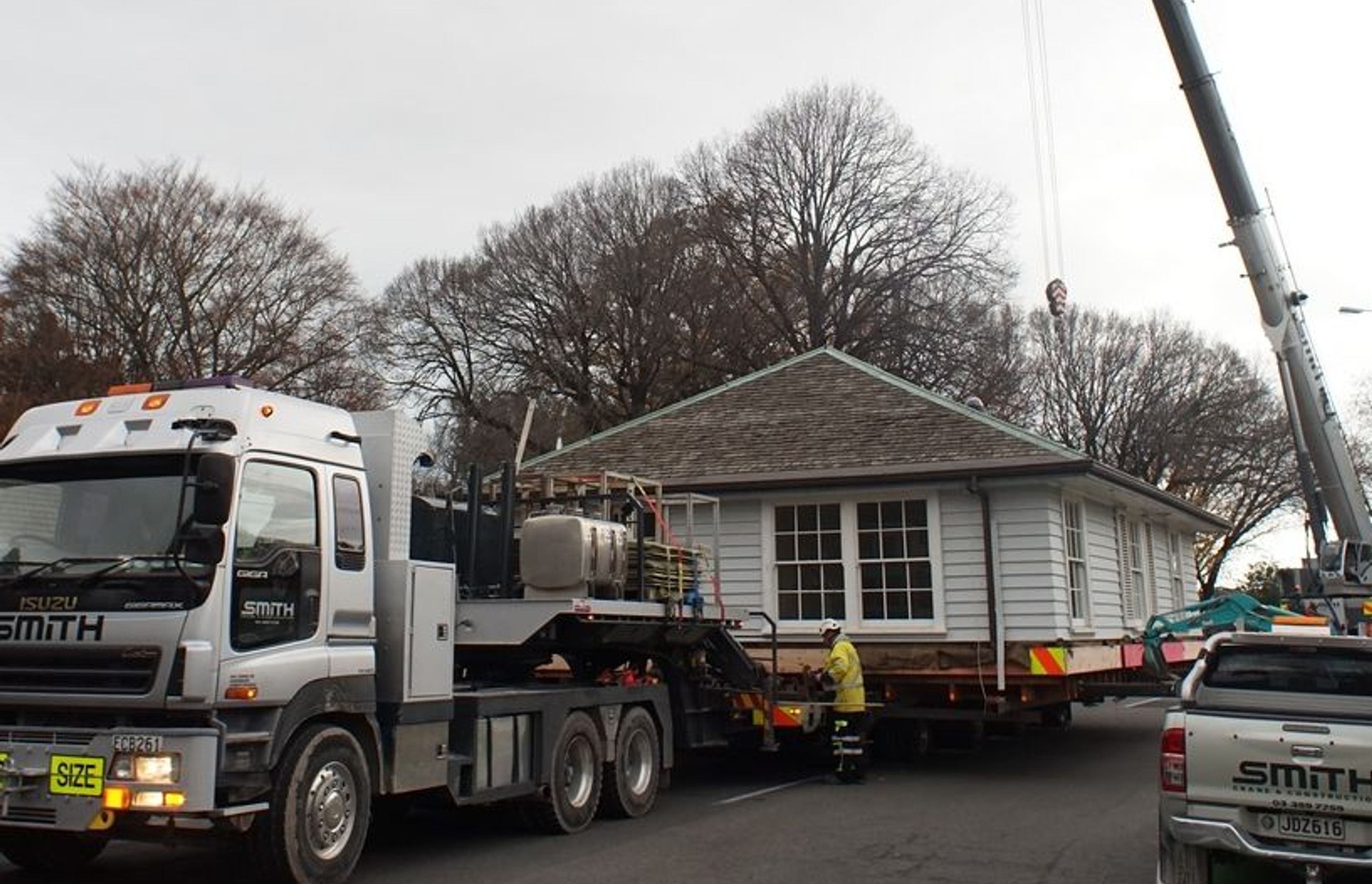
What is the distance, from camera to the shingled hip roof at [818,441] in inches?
593

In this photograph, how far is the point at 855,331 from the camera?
3709 cm

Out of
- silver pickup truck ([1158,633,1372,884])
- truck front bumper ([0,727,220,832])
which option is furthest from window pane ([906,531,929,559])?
truck front bumper ([0,727,220,832])

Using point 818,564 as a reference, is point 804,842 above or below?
below

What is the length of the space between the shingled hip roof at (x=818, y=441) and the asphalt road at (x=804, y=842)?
3836 mm

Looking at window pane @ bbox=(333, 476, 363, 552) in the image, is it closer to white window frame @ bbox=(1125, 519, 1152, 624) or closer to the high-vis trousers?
the high-vis trousers

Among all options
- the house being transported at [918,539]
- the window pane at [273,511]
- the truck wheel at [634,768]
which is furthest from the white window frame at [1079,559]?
the window pane at [273,511]

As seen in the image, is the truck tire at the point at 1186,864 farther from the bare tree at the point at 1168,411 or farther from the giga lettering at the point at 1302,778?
the bare tree at the point at 1168,411

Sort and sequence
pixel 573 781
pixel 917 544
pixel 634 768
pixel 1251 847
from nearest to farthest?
pixel 1251 847, pixel 573 781, pixel 634 768, pixel 917 544

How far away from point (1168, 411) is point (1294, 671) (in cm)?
4266

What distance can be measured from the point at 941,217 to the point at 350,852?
110 feet

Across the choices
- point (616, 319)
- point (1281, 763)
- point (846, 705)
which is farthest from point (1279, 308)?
point (616, 319)

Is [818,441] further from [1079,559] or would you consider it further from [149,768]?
[149,768]

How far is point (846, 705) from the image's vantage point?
13.6 metres

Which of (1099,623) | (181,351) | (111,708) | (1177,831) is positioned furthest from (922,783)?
(181,351)
